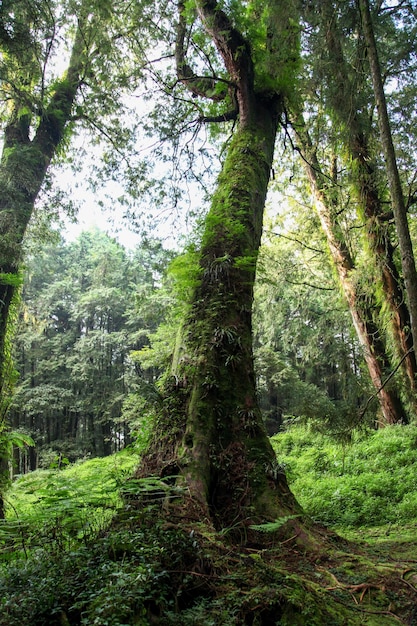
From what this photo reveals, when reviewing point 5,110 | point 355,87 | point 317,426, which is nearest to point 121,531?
point 317,426

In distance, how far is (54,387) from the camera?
27.8 metres

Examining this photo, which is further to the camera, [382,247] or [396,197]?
[382,247]

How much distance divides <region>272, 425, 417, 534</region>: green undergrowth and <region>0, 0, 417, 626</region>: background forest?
5cm

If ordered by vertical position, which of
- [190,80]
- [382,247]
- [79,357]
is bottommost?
[382,247]

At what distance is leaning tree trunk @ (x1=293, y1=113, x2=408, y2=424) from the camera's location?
905cm

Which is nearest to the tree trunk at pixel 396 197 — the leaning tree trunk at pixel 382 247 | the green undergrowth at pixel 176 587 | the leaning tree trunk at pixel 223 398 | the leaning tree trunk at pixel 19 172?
the leaning tree trunk at pixel 223 398

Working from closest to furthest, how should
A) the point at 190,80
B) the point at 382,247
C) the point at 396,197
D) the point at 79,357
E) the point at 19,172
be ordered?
the point at 396,197
the point at 190,80
the point at 19,172
the point at 382,247
the point at 79,357

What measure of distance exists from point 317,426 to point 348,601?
3.13 metres

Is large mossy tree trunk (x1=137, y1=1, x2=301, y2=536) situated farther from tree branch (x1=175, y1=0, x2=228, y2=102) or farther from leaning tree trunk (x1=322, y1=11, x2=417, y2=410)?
leaning tree trunk (x1=322, y1=11, x2=417, y2=410)

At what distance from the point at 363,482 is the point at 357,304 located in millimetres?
4182

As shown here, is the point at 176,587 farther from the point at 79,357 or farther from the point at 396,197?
the point at 79,357

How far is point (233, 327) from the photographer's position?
→ 4410mm

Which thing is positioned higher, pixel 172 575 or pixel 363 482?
pixel 172 575

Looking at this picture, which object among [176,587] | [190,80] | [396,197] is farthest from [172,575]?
[190,80]
